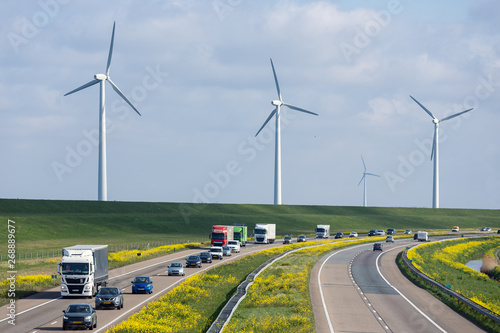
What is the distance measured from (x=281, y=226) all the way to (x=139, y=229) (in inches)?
1963

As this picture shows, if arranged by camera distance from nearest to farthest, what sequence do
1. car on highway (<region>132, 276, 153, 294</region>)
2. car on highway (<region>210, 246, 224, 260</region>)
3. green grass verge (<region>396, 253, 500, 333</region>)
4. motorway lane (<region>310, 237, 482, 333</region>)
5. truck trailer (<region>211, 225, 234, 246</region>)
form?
motorway lane (<region>310, 237, 482, 333</region>) → green grass verge (<region>396, 253, 500, 333</region>) → car on highway (<region>132, 276, 153, 294</region>) → car on highway (<region>210, 246, 224, 260</region>) → truck trailer (<region>211, 225, 234, 246</region>)

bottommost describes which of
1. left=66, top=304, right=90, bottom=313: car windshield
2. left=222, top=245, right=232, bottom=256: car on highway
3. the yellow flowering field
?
the yellow flowering field

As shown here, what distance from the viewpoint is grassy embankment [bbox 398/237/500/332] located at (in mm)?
51938

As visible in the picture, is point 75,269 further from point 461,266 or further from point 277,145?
point 277,145

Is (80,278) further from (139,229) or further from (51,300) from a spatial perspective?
(139,229)

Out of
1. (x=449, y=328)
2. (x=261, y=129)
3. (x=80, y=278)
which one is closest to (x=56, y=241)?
(x=261, y=129)

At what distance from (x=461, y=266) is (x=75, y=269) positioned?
214 feet

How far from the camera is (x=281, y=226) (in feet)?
633

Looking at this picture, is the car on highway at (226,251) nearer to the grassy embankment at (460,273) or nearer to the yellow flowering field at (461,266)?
the grassy embankment at (460,273)

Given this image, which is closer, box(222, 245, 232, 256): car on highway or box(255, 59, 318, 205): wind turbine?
box(222, 245, 232, 256): car on highway

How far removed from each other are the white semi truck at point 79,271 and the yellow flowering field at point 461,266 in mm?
28349

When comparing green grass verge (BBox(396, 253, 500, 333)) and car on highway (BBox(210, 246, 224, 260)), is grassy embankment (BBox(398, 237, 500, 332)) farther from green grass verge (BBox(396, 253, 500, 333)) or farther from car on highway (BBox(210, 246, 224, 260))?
car on highway (BBox(210, 246, 224, 260))

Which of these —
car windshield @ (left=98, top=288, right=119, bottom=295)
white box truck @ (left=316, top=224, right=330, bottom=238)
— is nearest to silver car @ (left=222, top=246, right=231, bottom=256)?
white box truck @ (left=316, top=224, right=330, bottom=238)

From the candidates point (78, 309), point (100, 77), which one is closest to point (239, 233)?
point (100, 77)
